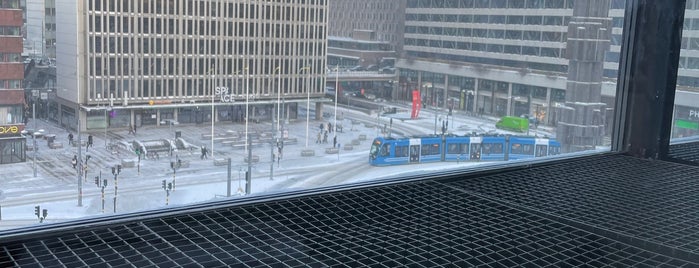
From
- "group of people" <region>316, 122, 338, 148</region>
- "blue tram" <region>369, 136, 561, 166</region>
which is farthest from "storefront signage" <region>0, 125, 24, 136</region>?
"group of people" <region>316, 122, 338, 148</region>

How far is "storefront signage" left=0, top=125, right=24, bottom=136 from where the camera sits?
3.83 m

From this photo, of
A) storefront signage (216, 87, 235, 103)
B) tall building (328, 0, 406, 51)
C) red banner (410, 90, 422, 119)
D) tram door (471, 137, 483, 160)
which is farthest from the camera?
red banner (410, 90, 422, 119)

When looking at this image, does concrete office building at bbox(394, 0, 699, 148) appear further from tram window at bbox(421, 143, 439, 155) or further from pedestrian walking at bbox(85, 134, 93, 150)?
pedestrian walking at bbox(85, 134, 93, 150)

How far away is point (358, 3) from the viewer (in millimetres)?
8719

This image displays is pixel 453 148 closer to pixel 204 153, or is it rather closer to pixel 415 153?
pixel 415 153

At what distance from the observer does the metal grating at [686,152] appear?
1226mm

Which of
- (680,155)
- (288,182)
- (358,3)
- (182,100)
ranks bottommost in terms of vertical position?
(288,182)

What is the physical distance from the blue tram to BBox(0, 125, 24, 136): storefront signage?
3183 mm

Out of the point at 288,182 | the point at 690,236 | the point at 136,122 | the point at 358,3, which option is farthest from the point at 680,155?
the point at 358,3

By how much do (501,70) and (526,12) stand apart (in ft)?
2.82

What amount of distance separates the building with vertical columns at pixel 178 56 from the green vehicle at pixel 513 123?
238cm

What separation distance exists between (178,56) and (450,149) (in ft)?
9.33

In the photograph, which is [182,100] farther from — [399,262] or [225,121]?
[399,262]

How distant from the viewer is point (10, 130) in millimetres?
4094
